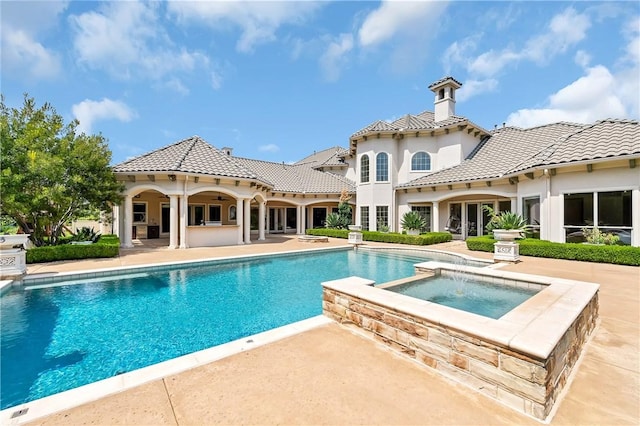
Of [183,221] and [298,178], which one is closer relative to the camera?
[183,221]

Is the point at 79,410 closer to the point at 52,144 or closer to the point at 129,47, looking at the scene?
the point at 129,47

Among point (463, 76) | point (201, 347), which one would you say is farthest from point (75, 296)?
point (463, 76)

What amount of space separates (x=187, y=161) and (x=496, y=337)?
17329mm

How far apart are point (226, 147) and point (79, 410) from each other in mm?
29553

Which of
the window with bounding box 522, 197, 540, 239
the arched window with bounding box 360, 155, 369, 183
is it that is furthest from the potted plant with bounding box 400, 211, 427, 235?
the window with bounding box 522, 197, 540, 239

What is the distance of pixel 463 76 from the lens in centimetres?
2261

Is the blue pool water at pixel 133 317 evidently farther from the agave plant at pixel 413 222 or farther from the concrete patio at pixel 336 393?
the agave plant at pixel 413 222

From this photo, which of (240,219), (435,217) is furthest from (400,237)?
(240,219)

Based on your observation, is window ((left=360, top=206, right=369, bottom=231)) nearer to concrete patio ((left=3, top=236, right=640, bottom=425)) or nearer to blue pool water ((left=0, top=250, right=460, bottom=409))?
blue pool water ((left=0, top=250, right=460, bottom=409))

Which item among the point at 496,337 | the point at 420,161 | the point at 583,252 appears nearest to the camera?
the point at 496,337

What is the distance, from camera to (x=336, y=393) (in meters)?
2.97

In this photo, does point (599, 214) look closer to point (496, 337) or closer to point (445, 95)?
point (496, 337)

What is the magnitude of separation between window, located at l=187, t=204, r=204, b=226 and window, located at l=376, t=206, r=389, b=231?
14348 millimetres

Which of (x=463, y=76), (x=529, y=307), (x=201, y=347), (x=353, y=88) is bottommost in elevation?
(x=201, y=347)
